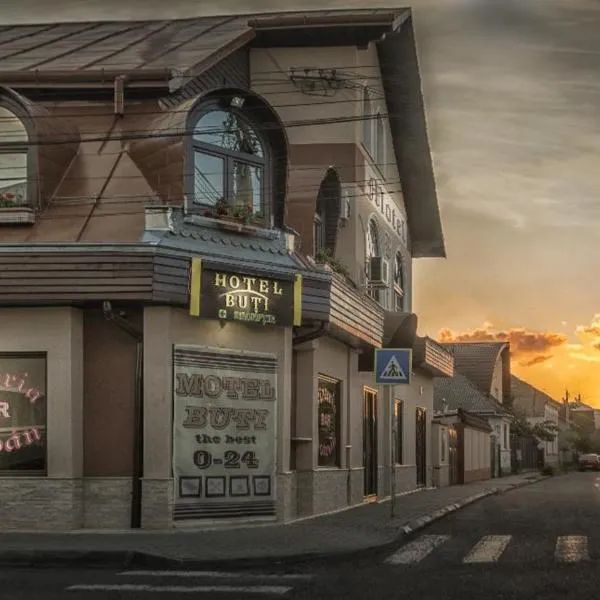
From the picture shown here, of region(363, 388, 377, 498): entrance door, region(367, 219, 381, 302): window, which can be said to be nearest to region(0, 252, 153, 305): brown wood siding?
region(363, 388, 377, 498): entrance door

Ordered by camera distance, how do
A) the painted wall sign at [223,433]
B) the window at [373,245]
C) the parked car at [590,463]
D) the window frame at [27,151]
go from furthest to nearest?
the parked car at [590,463] < the window at [373,245] < the window frame at [27,151] < the painted wall sign at [223,433]

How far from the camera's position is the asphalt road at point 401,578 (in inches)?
471

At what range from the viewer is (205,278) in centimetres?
1892

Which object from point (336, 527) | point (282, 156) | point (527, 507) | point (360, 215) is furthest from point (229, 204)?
point (527, 507)

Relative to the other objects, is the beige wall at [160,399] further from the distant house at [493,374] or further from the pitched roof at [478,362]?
the pitched roof at [478,362]

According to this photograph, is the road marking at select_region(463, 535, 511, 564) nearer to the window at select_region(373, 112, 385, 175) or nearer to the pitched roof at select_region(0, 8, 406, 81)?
the pitched roof at select_region(0, 8, 406, 81)

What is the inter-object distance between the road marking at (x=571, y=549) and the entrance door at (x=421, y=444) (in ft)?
58.7

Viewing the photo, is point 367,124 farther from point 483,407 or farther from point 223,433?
point 483,407

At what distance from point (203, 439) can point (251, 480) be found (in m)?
1.21

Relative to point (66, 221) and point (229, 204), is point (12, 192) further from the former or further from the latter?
point (229, 204)

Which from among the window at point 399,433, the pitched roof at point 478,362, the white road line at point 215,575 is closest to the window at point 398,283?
the window at point 399,433

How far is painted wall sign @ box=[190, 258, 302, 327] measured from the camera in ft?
61.7

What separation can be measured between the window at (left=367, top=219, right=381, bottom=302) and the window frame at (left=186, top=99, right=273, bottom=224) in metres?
7.56

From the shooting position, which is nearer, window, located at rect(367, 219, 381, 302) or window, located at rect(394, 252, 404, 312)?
window, located at rect(367, 219, 381, 302)
